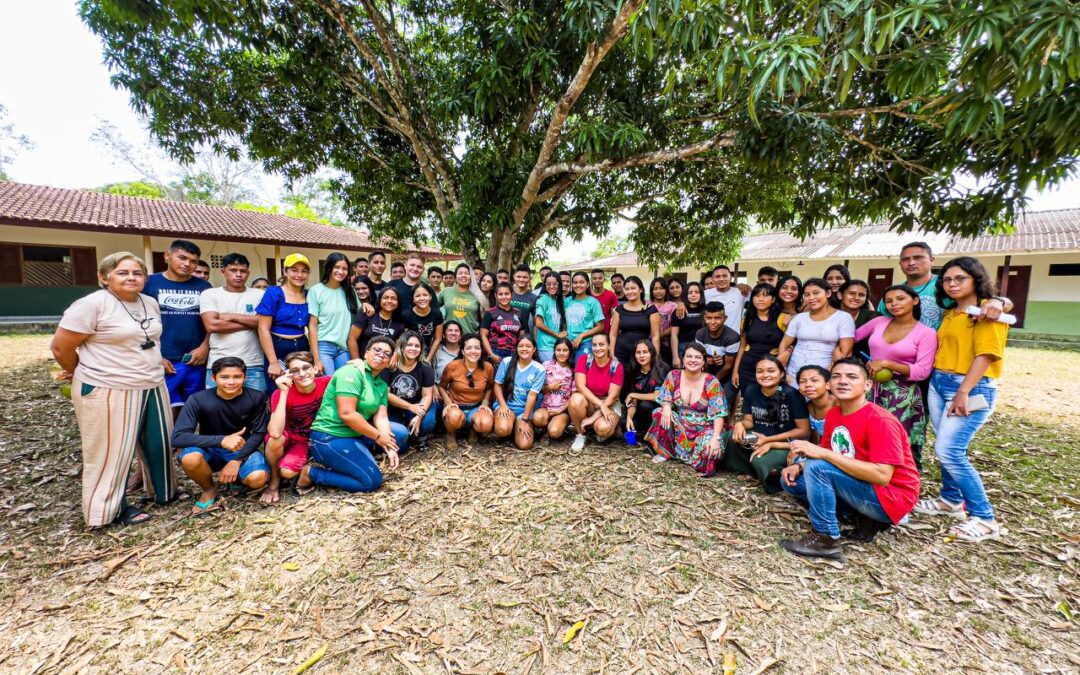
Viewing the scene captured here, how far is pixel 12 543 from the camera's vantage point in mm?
2879

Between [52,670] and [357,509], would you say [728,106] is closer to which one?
[357,509]

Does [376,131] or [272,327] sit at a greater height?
[376,131]

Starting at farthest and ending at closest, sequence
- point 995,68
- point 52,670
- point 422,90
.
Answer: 1. point 422,90
2. point 995,68
3. point 52,670

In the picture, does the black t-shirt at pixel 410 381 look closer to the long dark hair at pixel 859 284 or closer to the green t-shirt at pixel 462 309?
the green t-shirt at pixel 462 309

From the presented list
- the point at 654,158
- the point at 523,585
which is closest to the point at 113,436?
the point at 523,585

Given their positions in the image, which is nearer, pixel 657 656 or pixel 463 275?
pixel 657 656

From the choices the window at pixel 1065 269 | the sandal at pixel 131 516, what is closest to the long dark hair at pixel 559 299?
the sandal at pixel 131 516

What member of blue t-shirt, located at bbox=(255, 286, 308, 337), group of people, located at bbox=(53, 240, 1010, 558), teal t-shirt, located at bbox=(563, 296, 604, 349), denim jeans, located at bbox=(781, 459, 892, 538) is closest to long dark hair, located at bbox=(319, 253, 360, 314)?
group of people, located at bbox=(53, 240, 1010, 558)

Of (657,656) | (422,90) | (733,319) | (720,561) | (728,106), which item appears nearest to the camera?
(657,656)

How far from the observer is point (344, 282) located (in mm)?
4410

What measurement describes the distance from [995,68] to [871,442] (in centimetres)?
225

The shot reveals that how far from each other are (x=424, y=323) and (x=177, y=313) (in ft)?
6.92

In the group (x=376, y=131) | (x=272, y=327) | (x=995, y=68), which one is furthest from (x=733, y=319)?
(x=376, y=131)

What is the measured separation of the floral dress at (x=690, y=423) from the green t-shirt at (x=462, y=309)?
7.60 feet
